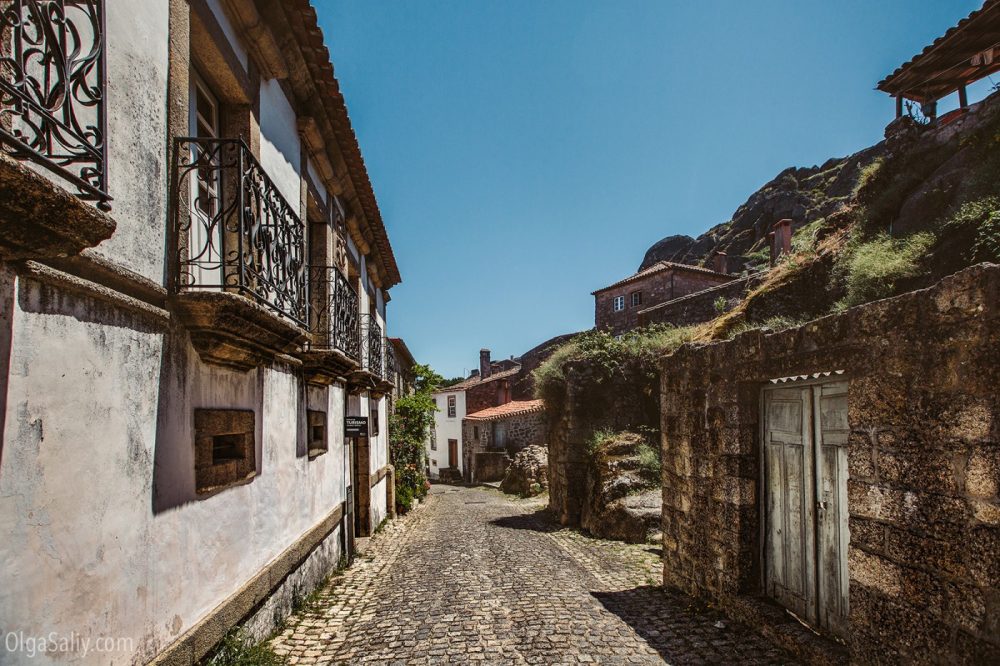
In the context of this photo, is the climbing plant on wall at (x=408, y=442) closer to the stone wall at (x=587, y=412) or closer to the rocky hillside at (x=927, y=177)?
the stone wall at (x=587, y=412)

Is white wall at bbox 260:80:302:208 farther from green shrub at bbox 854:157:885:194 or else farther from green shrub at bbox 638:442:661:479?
green shrub at bbox 854:157:885:194

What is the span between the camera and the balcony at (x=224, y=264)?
3529 mm

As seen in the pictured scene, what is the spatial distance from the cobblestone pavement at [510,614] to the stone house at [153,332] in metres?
0.68

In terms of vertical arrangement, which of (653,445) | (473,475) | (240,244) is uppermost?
(240,244)

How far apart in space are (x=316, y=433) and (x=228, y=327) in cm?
380

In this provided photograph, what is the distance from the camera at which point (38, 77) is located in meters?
2.55

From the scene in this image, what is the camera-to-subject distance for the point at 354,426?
851 cm

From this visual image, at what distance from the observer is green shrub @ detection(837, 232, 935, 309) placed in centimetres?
907

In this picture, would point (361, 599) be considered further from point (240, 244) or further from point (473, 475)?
point (473, 475)

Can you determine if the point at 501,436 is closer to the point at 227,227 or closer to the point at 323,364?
the point at 323,364

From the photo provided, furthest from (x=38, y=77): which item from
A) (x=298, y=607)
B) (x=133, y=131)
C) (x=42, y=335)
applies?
(x=298, y=607)

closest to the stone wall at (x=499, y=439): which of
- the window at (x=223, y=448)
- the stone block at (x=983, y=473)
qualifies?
the window at (x=223, y=448)

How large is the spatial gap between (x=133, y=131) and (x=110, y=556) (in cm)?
229

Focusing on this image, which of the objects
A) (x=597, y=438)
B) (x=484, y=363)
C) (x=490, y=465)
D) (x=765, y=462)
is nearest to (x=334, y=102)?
(x=765, y=462)
